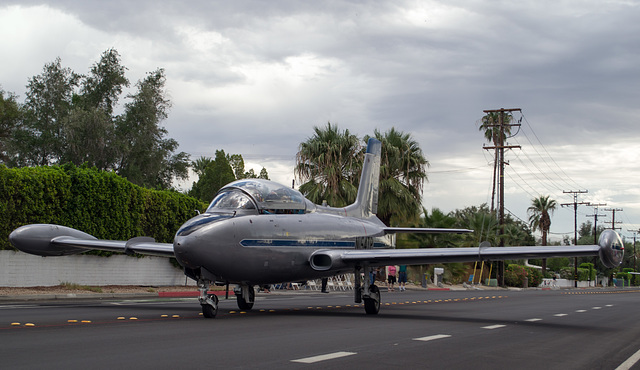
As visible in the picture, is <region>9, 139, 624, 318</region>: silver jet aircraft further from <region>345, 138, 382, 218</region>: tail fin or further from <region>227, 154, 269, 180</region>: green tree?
<region>227, 154, 269, 180</region>: green tree

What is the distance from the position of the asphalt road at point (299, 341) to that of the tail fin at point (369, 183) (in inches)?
263

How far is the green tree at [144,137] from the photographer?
161 ft

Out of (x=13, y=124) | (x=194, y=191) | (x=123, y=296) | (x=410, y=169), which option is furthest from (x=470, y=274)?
(x=13, y=124)

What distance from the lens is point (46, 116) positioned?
48812mm

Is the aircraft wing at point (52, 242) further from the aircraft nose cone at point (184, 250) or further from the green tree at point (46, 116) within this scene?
the green tree at point (46, 116)

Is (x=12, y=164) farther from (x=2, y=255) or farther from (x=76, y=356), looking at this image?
(x=76, y=356)

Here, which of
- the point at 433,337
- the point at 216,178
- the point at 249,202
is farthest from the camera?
the point at 216,178

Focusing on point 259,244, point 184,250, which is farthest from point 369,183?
point 184,250

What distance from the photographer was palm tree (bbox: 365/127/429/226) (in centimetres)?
3800

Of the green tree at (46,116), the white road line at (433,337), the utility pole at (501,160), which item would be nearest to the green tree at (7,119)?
the green tree at (46,116)

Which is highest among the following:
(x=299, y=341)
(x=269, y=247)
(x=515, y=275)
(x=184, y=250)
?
(x=269, y=247)

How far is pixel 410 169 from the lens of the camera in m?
40.0

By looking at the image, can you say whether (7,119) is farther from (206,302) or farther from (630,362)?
(630,362)

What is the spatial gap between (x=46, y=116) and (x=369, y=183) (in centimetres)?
3521
